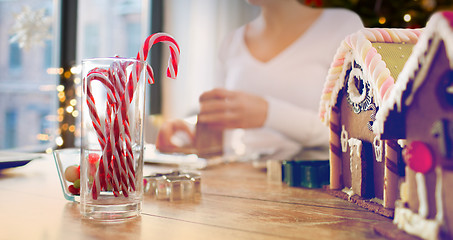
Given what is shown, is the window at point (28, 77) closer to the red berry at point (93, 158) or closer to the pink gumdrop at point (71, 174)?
the pink gumdrop at point (71, 174)

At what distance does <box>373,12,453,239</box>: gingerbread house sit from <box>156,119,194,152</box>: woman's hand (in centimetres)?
120

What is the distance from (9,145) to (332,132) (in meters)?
2.30

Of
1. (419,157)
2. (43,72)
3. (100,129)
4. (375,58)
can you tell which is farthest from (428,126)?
(43,72)

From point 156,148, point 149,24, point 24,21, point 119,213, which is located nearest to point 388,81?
point 119,213

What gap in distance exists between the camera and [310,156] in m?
1.94

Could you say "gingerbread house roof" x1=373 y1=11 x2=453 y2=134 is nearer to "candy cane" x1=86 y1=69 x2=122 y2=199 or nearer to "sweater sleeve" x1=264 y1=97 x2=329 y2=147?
"candy cane" x1=86 y1=69 x2=122 y2=199

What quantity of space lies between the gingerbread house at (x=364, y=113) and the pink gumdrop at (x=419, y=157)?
14 centimetres

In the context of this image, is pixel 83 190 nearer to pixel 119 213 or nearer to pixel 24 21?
pixel 119 213

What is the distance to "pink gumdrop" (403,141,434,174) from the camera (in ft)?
1.55

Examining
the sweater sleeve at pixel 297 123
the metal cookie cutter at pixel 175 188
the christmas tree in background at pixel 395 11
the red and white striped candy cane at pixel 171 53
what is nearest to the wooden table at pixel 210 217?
the metal cookie cutter at pixel 175 188

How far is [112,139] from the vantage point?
65 centimetres

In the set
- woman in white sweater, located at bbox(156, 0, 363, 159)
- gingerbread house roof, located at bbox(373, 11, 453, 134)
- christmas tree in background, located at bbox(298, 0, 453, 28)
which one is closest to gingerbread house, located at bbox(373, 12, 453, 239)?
gingerbread house roof, located at bbox(373, 11, 453, 134)

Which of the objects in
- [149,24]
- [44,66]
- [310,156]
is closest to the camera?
[310,156]

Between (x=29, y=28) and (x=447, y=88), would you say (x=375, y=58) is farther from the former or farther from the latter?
(x=29, y=28)
